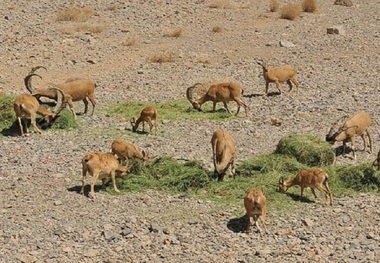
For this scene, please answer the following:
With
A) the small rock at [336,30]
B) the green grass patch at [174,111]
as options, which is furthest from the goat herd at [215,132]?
the small rock at [336,30]

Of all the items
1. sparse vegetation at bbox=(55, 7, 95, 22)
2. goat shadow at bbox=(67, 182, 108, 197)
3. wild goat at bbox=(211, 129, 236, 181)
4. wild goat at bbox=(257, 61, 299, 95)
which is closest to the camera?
goat shadow at bbox=(67, 182, 108, 197)

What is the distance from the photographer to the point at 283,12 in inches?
1228

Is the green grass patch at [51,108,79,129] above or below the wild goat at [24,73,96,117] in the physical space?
below

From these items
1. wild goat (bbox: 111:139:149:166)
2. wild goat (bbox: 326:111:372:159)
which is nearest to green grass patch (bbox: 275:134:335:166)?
wild goat (bbox: 326:111:372:159)

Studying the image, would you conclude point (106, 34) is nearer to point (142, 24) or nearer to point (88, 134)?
point (142, 24)

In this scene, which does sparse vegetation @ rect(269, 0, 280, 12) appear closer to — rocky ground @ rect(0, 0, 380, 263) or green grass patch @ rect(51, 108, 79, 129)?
rocky ground @ rect(0, 0, 380, 263)

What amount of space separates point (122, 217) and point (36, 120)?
567cm

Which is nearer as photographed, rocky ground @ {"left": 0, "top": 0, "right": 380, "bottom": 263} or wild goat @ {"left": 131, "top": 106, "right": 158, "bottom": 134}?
rocky ground @ {"left": 0, "top": 0, "right": 380, "bottom": 263}

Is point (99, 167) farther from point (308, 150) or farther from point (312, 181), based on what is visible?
point (308, 150)

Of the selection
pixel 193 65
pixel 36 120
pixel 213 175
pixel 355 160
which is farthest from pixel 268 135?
pixel 193 65

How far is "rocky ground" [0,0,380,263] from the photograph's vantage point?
40.7 feet

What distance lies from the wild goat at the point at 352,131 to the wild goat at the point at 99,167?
466 cm

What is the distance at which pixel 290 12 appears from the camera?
102 feet

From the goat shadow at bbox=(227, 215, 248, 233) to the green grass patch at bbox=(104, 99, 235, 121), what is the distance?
20.4ft
